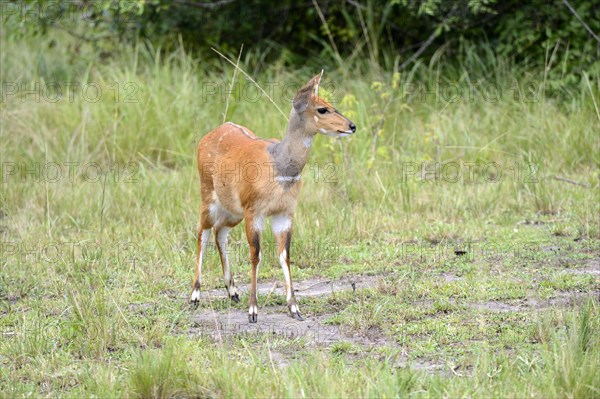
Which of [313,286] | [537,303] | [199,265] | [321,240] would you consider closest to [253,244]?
[199,265]

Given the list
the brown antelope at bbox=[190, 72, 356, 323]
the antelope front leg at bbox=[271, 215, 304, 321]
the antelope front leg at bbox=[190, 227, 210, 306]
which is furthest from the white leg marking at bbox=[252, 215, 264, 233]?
the antelope front leg at bbox=[190, 227, 210, 306]

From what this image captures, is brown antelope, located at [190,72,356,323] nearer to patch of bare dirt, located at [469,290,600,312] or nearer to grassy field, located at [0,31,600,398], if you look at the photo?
grassy field, located at [0,31,600,398]

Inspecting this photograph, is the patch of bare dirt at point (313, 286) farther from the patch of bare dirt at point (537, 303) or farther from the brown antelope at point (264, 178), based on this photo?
the patch of bare dirt at point (537, 303)

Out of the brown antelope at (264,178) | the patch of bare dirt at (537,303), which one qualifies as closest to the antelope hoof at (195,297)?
the brown antelope at (264,178)

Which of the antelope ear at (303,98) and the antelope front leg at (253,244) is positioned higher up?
the antelope ear at (303,98)

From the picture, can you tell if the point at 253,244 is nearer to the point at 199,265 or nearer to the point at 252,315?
the point at 252,315

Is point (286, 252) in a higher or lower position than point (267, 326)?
higher

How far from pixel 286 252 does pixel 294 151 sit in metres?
0.61

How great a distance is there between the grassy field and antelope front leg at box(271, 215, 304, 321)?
0.32ft

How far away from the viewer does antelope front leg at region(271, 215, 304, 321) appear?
18.2 ft

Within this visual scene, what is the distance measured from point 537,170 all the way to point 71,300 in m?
4.87

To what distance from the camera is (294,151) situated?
17.8 feet

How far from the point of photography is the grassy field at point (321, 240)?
178 inches

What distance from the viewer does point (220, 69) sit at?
12.0 m
